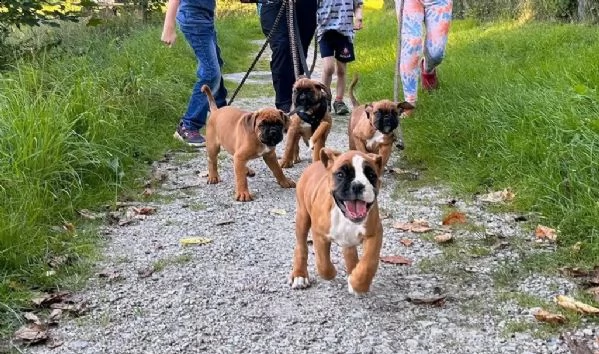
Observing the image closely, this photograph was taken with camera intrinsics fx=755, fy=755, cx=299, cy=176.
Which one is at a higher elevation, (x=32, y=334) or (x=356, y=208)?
(x=356, y=208)

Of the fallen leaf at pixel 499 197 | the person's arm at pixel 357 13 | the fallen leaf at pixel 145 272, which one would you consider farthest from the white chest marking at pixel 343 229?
the person's arm at pixel 357 13

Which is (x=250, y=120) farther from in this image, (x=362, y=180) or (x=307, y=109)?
(x=362, y=180)

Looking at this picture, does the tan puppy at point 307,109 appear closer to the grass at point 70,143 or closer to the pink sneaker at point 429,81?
the grass at point 70,143

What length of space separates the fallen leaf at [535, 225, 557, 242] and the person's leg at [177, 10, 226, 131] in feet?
13.4

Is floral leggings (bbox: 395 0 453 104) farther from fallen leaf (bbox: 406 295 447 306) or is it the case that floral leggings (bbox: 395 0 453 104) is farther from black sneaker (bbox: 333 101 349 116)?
fallen leaf (bbox: 406 295 447 306)

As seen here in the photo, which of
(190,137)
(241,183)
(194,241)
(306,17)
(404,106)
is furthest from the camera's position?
(306,17)

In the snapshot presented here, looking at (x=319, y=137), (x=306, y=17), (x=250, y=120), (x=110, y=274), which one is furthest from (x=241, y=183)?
(x=306, y=17)

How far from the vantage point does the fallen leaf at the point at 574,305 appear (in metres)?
3.62

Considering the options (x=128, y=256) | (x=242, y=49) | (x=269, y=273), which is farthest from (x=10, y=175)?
(x=242, y=49)

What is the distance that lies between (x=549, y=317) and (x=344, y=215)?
109 cm

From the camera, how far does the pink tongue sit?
145 inches

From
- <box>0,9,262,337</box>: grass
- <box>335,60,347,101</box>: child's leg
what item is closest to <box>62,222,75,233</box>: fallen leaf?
<box>0,9,262,337</box>: grass

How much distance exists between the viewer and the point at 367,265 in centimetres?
385

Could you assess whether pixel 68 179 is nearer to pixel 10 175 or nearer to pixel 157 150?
pixel 10 175
